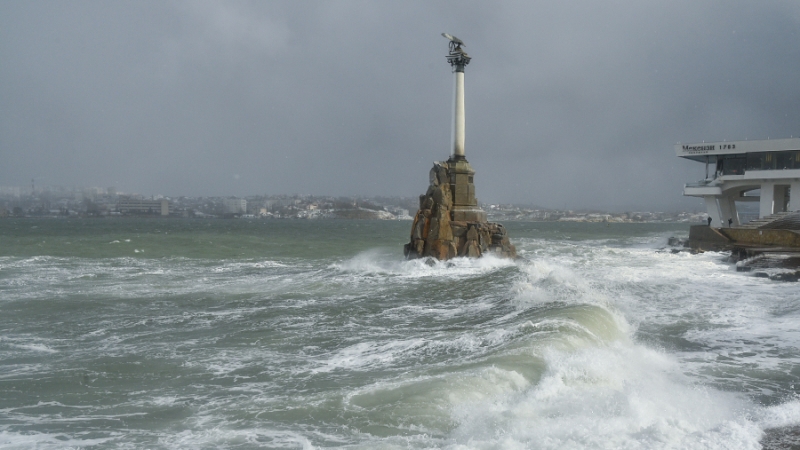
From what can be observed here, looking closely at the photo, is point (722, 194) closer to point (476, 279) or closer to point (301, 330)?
point (476, 279)

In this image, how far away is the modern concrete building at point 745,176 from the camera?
34.8 metres

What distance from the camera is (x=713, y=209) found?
1548 inches

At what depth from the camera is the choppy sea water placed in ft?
18.7

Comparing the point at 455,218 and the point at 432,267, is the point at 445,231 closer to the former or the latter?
the point at 455,218

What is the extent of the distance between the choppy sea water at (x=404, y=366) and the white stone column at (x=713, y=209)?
25.3 metres

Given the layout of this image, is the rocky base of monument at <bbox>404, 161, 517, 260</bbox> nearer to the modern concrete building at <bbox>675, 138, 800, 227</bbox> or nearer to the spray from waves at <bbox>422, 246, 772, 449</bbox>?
the spray from waves at <bbox>422, 246, 772, 449</bbox>

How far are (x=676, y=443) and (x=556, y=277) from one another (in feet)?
34.5

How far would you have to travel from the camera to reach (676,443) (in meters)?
5.31

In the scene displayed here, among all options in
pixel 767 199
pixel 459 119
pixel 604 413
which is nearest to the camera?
pixel 604 413

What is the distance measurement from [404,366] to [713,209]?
37.3 meters

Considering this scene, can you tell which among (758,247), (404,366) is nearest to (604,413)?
(404,366)

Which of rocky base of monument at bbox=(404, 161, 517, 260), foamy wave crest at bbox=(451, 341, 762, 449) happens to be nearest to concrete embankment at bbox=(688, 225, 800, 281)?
rocky base of monument at bbox=(404, 161, 517, 260)

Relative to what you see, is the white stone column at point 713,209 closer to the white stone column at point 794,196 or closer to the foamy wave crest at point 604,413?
the white stone column at point 794,196

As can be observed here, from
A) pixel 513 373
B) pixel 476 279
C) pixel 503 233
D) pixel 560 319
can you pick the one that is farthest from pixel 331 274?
pixel 513 373
